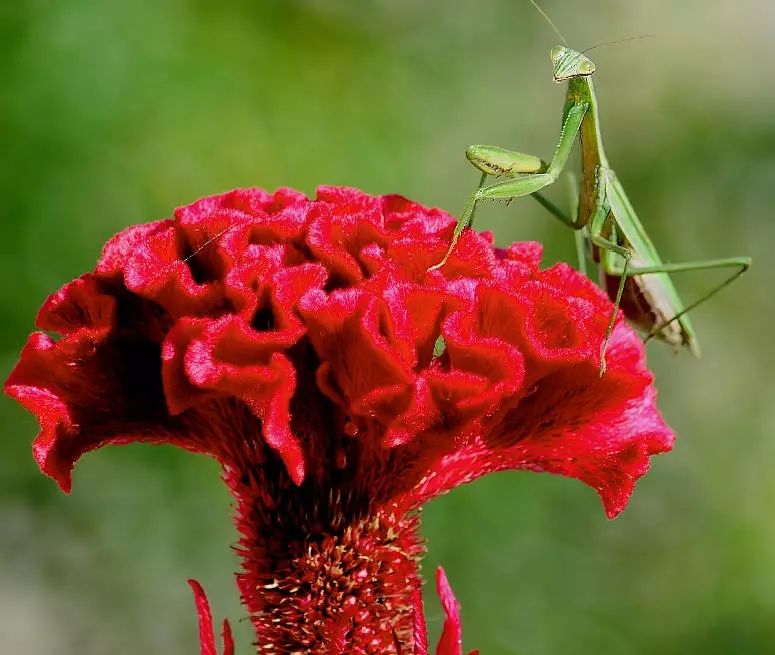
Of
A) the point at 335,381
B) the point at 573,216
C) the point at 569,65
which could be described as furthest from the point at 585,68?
the point at 335,381

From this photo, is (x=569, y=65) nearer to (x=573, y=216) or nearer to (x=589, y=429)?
(x=573, y=216)

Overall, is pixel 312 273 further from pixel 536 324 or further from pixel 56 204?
pixel 56 204

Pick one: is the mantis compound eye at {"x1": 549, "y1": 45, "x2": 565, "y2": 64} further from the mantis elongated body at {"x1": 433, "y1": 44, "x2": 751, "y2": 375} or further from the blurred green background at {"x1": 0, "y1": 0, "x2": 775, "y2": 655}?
the blurred green background at {"x1": 0, "y1": 0, "x2": 775, "y2": 655}

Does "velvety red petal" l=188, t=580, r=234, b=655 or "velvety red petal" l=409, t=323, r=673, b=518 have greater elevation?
"velvety red petal" l=409, t=323, r=673, b=518

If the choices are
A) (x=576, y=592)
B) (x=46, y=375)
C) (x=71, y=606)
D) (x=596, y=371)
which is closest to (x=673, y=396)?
(x=576, y=592)

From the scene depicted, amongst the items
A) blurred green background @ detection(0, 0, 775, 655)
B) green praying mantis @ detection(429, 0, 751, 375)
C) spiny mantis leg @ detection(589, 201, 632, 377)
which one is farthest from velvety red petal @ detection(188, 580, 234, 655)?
blurred green background @ detection(0, 0, 775, 655)

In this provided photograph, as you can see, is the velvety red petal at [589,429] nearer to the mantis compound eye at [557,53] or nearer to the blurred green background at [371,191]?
the mantis compound eye at [557,53]
